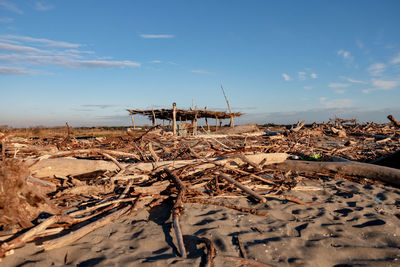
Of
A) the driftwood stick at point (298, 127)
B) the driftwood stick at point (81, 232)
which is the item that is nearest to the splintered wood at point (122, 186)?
the driftwood stick at point (81, 232)

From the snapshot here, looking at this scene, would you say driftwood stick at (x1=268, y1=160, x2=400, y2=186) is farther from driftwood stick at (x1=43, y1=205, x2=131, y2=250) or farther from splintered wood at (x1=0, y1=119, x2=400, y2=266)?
driftwood stick at (x1=43, y1=205, x2=131, y2=250)

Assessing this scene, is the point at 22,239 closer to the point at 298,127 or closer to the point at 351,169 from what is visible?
the point at 351,169

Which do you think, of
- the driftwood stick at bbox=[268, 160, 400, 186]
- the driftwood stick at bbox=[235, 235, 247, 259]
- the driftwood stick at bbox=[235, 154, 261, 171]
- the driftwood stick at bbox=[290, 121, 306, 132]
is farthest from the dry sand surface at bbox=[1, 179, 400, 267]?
the driftwood stick at bbox=[290, 121, 306, 132]

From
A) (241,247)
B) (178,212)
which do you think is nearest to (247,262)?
(241,247)

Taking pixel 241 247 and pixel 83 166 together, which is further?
pixel 83 166

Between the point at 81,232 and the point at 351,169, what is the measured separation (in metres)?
4.59

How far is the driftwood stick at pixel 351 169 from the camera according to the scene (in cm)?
412

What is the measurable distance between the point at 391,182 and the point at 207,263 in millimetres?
4006

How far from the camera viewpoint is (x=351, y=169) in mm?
4457

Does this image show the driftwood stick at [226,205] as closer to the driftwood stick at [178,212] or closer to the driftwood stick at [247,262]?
the driftwood stick at [178,212]

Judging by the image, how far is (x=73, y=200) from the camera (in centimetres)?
299

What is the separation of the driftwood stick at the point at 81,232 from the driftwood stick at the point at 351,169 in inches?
121

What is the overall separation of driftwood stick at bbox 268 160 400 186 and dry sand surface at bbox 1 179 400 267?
103cm

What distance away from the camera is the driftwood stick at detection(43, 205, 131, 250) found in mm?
1990
